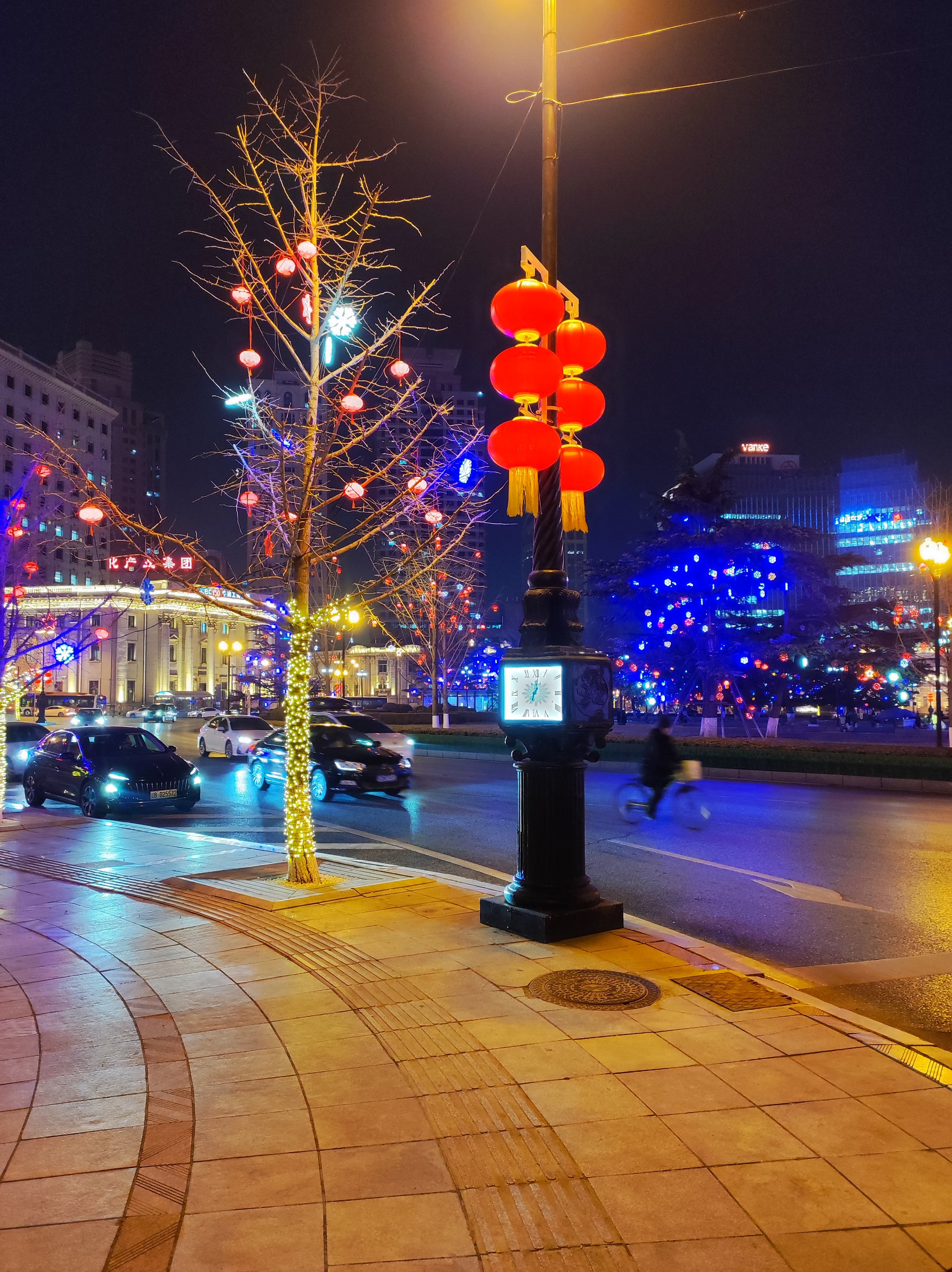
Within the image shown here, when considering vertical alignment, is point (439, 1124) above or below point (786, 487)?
below

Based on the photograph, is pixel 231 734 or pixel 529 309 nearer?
pixel 529 309

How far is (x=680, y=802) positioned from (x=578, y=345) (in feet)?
34.4

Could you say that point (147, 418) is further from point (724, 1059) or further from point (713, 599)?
point (724, 1059)

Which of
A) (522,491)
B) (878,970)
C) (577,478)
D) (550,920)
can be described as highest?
(577,478)

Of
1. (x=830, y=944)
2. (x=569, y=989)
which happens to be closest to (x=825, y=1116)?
(x=569, y=989)

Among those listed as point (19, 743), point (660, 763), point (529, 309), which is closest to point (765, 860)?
point (660, 763)

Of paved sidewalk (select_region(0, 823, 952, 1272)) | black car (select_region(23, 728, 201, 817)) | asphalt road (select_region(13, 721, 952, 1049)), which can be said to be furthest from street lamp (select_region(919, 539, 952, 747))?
paved sidewalk (select_region(0, 823, 952, 1272))

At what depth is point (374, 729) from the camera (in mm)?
22375

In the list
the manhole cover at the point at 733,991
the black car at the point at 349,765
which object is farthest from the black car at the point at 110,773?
the manhole cover at the point at 733,991

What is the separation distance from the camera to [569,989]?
553cm

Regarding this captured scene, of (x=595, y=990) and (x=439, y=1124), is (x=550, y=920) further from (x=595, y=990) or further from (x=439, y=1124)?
(x=439, y=1124)

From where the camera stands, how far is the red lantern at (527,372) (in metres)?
7.10

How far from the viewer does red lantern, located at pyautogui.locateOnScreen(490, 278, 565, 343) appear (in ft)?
23.1

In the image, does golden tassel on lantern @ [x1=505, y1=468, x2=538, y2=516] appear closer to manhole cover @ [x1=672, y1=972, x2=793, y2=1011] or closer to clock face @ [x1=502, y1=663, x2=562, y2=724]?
clock face @ [x1=502, y1=663, x2=562, y2=724]
